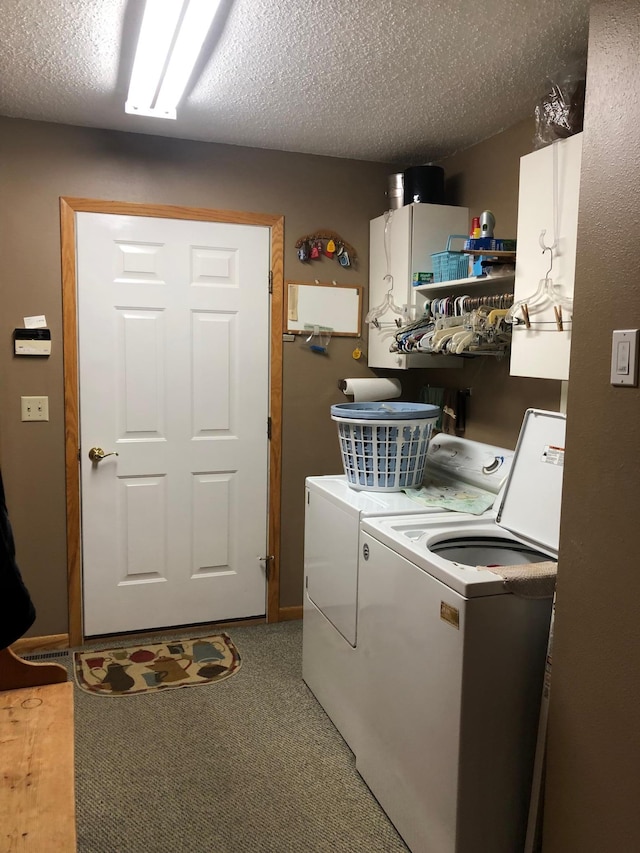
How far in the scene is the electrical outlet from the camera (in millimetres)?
3062

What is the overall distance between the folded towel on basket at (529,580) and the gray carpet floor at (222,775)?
893mm

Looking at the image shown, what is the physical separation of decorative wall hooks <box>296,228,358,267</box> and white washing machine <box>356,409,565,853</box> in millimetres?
1639

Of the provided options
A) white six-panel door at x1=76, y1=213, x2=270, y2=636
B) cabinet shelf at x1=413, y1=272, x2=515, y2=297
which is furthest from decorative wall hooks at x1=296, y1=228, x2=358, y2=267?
cabinet shelf at x1=413, y1=272, x2=515, y2=297

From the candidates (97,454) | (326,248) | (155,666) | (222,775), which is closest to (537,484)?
(222,775)

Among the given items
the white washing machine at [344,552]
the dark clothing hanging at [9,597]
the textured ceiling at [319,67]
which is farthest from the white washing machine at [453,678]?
the textured ceiling at [319,67]

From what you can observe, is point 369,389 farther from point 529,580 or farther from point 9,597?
point 9,597

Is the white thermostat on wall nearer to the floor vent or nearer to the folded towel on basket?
the floor vent

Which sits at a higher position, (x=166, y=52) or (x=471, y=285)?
(x=166, y=52)

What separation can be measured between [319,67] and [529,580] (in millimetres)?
1829

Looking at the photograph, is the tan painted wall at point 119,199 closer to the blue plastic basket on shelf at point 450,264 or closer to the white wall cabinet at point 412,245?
the white wall cabinet at point 412,245

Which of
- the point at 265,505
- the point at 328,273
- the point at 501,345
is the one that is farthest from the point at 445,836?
the point at 328,273

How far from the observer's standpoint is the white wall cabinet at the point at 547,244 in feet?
6.60

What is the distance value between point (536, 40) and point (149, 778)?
272 centimetres

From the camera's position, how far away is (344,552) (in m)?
2.46
